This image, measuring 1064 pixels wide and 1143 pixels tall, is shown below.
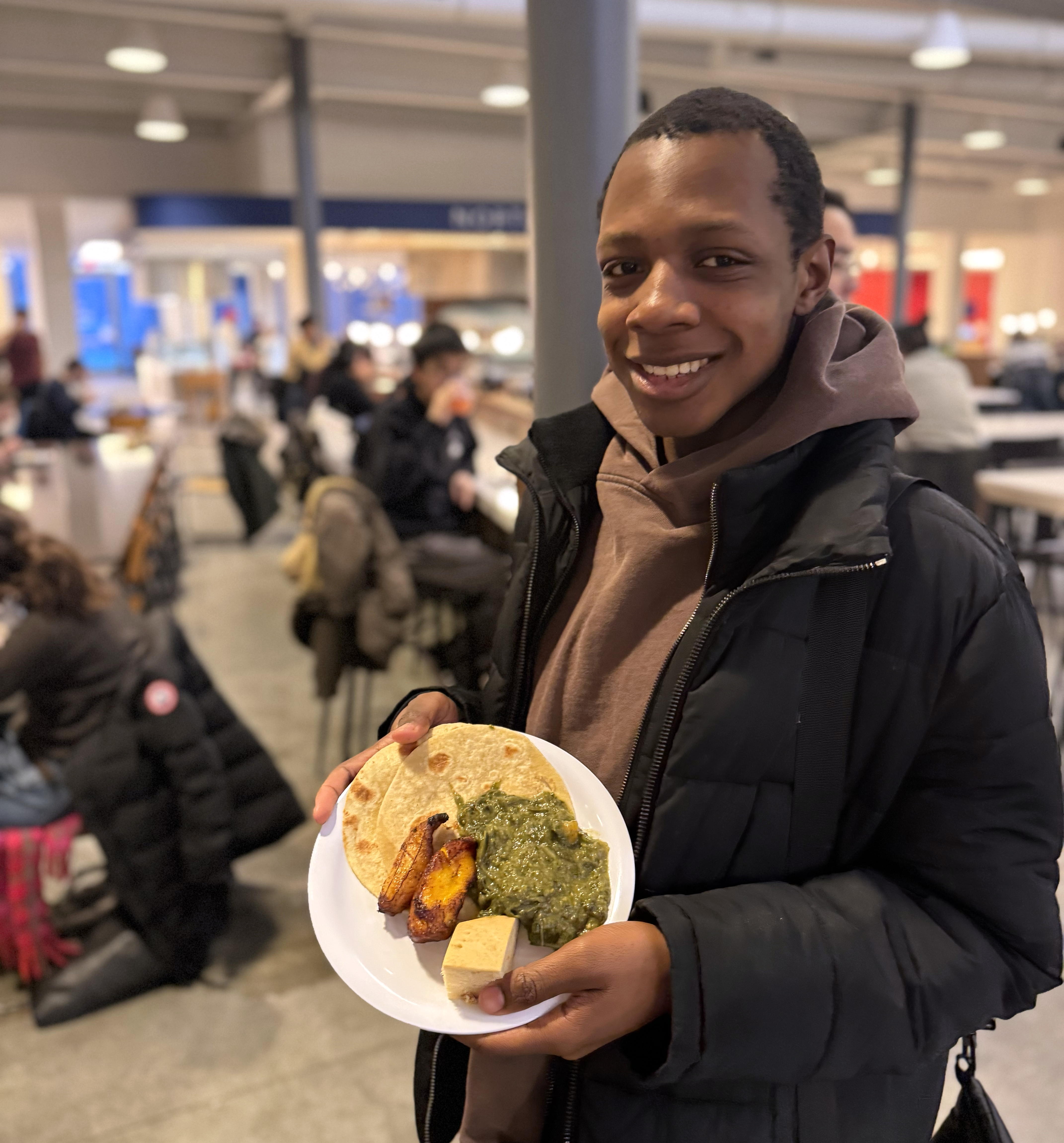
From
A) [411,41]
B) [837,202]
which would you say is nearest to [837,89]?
[411,41]

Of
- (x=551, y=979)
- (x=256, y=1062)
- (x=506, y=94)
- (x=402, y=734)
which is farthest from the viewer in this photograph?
(x=506, y=94)

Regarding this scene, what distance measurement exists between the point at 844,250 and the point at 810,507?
1493 mm

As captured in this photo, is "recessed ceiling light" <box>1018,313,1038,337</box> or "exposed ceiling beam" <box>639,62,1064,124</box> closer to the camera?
"exposed ceiling beam" <box>639,62,1064,124</box>

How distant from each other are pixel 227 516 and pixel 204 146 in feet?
→ 25.4

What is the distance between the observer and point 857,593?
862 mm

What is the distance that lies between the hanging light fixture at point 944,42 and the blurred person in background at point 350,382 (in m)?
5.45

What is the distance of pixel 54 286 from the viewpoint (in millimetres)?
15367

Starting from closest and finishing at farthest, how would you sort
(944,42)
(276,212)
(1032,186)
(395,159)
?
(944,42) < (276,212) < (395,159) < (1032,186)

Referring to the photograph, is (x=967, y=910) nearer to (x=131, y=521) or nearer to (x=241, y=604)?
(x=131, y=521)

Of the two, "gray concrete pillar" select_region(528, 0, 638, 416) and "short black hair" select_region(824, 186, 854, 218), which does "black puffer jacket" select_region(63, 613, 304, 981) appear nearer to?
"gray concrete pillar" select_region(528, 0, 638, 416)

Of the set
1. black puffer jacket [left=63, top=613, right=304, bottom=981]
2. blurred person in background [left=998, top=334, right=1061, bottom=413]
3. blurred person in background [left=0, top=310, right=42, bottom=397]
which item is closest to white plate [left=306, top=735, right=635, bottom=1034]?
black puffer jacket [left=63, top=613, right=304, bottom=981]

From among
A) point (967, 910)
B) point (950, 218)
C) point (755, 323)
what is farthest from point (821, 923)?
point (950, 218)

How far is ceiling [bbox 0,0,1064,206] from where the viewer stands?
27.9ft

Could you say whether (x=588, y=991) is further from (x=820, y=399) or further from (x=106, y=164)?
(x=106, y=164)
